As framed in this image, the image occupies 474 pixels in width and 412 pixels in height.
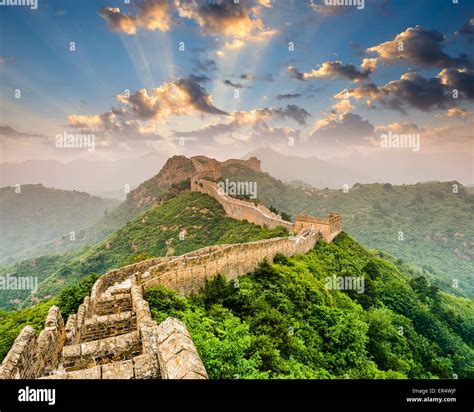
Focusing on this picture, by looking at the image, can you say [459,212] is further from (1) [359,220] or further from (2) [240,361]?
(2) [240,361]

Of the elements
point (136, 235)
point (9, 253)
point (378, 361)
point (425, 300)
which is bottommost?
point (9, 253)

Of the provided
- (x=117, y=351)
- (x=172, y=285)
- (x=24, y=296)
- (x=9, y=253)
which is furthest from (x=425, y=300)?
(x=9, y=253)

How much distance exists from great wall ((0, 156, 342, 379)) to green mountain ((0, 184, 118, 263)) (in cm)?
13955

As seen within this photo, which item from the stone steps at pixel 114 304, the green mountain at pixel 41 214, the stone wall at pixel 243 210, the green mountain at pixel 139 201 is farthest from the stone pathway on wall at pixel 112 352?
the green mountain at pixel 41 214

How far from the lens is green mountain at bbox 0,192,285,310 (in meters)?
32.2

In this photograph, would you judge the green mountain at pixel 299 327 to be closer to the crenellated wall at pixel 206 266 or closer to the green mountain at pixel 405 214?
the crenellated wall at pixel 206 266

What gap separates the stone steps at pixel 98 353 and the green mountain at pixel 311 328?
1311 millimetres

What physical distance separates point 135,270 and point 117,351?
6752 mm

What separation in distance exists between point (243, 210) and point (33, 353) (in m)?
28.7

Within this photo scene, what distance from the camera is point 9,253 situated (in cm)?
12312

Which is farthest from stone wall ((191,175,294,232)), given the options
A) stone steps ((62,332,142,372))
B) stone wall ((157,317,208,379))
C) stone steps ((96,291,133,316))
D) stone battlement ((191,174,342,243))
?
stone wall ((157,317,208,379))

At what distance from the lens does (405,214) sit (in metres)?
85.8

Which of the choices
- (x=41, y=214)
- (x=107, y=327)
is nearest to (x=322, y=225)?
(x=107, y=327)
